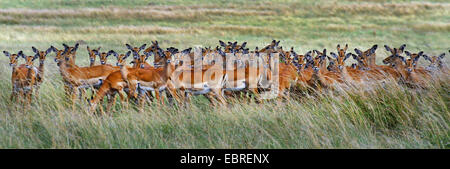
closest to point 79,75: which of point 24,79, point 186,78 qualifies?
point 24,79

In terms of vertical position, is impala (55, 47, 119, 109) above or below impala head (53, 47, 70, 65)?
below

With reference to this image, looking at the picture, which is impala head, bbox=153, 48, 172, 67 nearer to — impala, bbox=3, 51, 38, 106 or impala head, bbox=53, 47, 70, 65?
impala head, bbox=53, 47, 70, 65

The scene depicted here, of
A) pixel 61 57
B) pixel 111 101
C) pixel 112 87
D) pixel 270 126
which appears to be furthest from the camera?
pixel 61 57

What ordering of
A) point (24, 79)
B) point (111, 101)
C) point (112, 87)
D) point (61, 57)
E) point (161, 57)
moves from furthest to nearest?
1. point (161, 57)
2. point (61, 57)
3. point (24, 79)
4. point (112, 87)
5. point (111, 101)

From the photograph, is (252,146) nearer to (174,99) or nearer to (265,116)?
(265,116)

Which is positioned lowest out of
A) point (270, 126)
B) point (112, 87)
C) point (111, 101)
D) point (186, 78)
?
point (270, 126)

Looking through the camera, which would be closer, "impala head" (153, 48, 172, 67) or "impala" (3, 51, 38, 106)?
"impala" (3, 51, 38, 106)

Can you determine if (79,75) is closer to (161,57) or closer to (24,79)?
(24,79)

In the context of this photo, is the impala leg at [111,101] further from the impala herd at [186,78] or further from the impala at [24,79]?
the impala at [24,79]

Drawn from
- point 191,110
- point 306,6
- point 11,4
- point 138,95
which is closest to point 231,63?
point 138,95

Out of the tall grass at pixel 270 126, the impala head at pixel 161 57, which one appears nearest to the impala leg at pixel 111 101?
the tall grass at pixel 270 126

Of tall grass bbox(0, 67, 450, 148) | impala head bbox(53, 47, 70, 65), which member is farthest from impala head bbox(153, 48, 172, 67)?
tall grass bbox(0, 67, 450, 148)

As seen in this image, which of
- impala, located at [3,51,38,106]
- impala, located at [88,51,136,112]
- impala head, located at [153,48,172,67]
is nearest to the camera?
impala, located at [88,51,136,112]

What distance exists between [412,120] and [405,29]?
90.7ft
